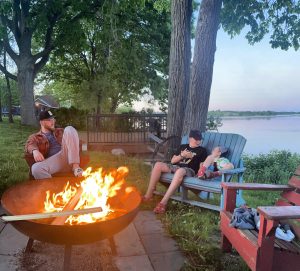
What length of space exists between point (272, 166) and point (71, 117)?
12.5 metres

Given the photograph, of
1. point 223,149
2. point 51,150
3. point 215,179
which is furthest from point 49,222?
point 223,149

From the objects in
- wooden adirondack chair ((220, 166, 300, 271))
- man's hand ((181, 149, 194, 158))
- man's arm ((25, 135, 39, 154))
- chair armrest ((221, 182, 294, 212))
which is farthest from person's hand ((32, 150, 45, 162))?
wooden adirondack chair ((220, 166, 300, 271))

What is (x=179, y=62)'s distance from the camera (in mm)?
5930

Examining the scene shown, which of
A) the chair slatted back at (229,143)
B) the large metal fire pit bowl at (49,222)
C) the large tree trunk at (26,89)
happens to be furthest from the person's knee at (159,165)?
the large tree trunk at (26,89)

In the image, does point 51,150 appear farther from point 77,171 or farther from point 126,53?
point 126,53

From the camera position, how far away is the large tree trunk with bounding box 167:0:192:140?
584 cm

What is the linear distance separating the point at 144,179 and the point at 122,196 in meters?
2.80

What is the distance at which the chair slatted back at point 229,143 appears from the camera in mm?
4016

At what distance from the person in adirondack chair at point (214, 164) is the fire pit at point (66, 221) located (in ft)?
4.26

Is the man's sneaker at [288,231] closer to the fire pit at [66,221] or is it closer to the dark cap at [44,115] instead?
the fire pit at [66,221]

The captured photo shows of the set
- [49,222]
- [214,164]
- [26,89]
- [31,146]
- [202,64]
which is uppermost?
[202,64]

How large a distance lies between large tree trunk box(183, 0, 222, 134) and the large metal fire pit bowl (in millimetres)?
3151

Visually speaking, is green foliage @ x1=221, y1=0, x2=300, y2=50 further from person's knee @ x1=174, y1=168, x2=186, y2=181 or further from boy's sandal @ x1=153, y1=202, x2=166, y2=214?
boy's sandal @ x1=153, y1=202, x2=166, y2=214

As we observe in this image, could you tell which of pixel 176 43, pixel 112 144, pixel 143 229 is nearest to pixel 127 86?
pixel 112 144
